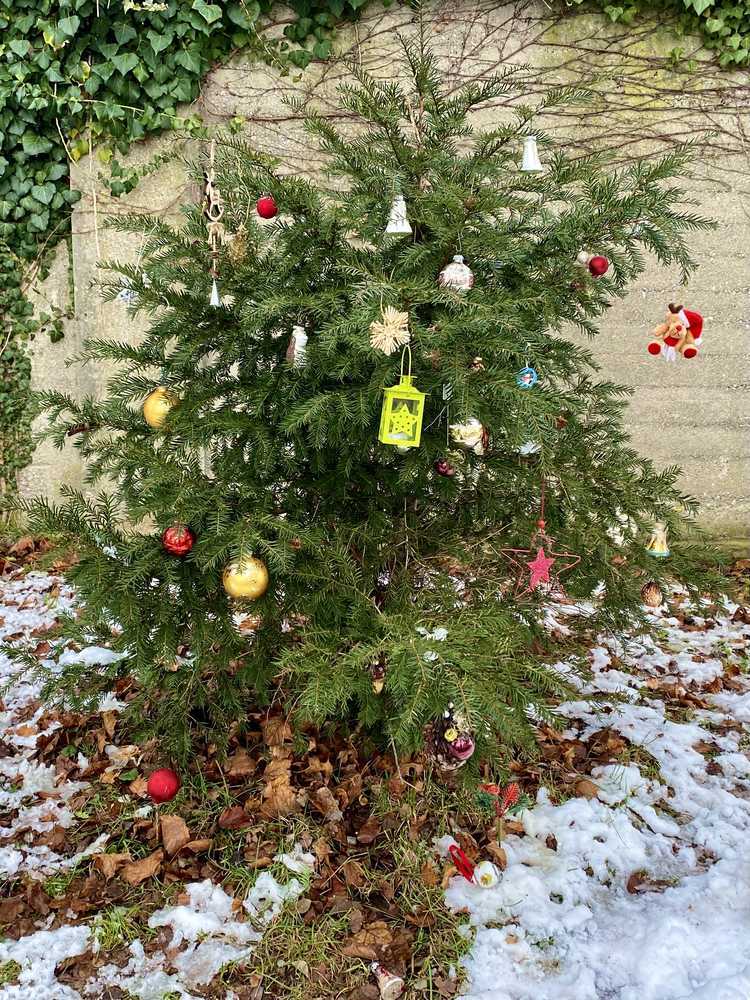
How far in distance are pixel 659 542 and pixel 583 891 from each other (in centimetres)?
105

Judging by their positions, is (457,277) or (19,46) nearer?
(457,277)

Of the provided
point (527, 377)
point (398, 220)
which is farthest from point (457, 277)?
point (527, 377)

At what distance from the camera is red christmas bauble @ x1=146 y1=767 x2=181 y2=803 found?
223 centimetres

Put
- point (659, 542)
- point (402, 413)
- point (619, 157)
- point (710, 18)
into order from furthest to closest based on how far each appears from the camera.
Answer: point (619, 157) → point (710, 18) → point (659, 542) → point (402, 413)

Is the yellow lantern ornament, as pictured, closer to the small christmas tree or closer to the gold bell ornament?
the small christmas tree

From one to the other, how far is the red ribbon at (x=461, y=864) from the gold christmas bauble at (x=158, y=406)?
4.92ft

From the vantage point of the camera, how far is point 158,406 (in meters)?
1.99

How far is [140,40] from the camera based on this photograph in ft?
12.8

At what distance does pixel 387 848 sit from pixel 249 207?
1.91 metres

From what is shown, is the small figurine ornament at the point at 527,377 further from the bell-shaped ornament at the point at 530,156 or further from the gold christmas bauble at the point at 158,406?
the gold christmas bauble at the point at 158,406

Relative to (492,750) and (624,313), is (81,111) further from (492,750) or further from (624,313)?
(492,750)

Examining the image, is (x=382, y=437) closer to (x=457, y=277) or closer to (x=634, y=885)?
(x=457, y=277)

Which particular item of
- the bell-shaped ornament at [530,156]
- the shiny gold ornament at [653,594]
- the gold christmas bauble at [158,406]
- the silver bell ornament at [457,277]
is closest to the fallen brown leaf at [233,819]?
the gold christmas bauble at [158,406]

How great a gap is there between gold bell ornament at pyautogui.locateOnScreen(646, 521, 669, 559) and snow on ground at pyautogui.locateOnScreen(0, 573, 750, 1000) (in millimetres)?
871
